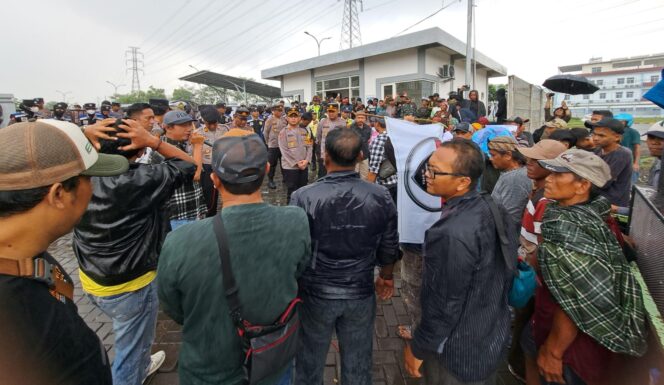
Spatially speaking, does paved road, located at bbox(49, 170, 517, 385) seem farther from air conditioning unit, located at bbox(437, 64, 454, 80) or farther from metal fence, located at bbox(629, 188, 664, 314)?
air conditioning unit, located at bbox(437, 64, 454, 80)

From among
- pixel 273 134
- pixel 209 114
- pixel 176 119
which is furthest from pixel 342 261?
pixel 273 134

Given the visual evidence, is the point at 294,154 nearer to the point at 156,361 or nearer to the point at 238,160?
the point at 156,361

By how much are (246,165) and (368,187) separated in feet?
3.04

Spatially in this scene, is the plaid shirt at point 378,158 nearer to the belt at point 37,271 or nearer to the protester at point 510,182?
the protester at point 510,182

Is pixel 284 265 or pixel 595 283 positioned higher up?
pixel 284 265

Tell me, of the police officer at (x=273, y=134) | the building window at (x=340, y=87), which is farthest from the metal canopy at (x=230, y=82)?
the police officer at (x=273, y=134)

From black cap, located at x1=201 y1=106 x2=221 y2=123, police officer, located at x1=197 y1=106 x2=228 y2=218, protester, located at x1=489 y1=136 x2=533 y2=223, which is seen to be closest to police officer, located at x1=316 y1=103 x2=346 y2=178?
police officer, located at x1=197 y1=106 x2=228 y2=218

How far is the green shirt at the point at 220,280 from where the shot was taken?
1416mm

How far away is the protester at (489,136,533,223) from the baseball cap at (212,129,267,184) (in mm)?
2094

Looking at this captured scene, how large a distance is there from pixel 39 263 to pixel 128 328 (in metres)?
1.58

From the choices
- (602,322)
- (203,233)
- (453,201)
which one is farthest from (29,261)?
(602,322)

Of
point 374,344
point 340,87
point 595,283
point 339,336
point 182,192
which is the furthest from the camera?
point 340,87

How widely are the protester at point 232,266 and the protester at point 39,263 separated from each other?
1.21ft

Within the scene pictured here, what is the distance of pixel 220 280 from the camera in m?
1.43
